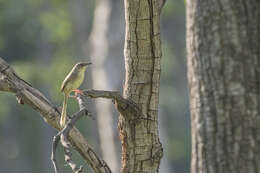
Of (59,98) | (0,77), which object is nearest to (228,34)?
(0,77)

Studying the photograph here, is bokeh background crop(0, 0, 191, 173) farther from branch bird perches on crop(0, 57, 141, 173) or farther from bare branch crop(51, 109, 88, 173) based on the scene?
bare branch crop(51, 109, 88, 173)

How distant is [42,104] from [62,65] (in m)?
33.6

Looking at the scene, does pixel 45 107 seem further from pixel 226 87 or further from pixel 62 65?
pixel 62 65

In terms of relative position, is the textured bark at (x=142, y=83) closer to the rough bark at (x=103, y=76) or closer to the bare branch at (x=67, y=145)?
the bare branch at (x=67, y=145)

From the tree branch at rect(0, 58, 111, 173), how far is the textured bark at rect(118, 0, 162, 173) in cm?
29

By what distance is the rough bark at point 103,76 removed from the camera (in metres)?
18.2

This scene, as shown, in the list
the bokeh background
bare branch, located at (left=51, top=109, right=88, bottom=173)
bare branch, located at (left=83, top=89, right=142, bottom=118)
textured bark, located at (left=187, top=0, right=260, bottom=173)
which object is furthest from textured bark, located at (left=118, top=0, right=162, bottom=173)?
the bokeh background

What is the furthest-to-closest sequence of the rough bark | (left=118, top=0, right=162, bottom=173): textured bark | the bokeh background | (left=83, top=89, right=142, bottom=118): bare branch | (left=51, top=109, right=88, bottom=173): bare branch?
the bokeh background < the rough bark < (left=118, top=0, right=162, bottom=173): textured bark < (left=83, top=89, right=142, bottom=118): bare branch < (left=51, top=109, right=88, bottom=173): bare branch

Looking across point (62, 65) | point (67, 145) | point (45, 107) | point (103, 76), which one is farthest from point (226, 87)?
point (62, 65)

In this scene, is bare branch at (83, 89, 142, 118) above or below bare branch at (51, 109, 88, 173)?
above

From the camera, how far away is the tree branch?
6445mm

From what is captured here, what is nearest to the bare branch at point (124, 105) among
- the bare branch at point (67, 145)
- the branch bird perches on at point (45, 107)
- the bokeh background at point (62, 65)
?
the branch bird perches on at point (45, 107)

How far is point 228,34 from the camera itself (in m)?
6.04

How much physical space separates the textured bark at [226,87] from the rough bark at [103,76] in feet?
38.8
